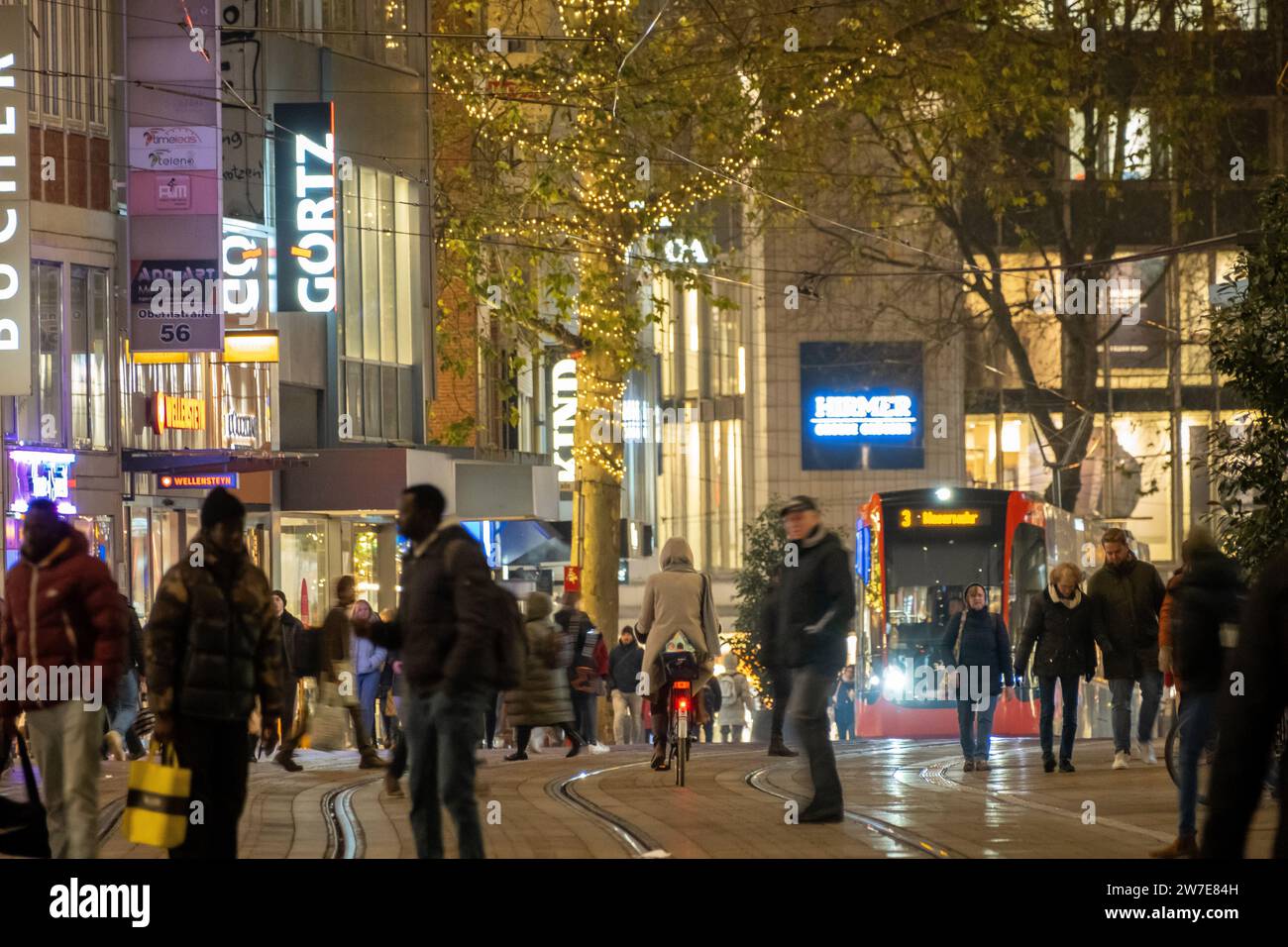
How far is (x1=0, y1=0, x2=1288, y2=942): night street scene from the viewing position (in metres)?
9.04

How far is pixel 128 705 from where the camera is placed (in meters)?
20.4

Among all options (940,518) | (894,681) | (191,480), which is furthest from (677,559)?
(894,681)

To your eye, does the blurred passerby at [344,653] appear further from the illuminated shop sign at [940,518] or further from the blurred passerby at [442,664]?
the illuminated shop sign at [940,518]

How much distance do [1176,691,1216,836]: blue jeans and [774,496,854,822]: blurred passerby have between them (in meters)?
1.89

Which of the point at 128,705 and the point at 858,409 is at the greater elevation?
the point at 858,409

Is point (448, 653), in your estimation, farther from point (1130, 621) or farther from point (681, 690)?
point (1130, 621)

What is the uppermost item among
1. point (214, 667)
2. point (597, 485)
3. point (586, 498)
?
point (597, 485)

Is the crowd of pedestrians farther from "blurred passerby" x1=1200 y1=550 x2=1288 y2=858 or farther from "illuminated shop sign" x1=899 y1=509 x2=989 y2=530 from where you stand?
"illuminated shop sign" x1=899 y1=509 x2=989 y2=530

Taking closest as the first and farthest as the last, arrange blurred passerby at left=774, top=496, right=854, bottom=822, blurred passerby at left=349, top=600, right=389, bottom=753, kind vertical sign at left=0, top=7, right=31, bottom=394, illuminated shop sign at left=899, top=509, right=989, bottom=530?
blurred passerby at left=774, top=496, right=854, bottom=822 < blurred passerby at left=349, top=600, right=389, bottom=753 < kind vertical sign at left=0, top=7, right=31, bottom=394 < illuminated shop sign at left=899, top=509, right=989, bottom=530

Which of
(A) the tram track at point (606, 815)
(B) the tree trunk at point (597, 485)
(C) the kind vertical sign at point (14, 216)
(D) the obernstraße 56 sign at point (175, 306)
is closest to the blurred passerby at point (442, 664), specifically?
(A) the tram track at point (606, 815)

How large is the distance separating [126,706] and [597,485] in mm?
13055

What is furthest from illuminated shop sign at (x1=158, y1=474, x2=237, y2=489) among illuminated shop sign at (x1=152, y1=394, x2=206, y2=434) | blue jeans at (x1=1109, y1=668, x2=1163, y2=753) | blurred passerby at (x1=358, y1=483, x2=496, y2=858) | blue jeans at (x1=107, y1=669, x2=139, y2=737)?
blurred passerby at (x1=358, y1=483, x2=496, y2=858)

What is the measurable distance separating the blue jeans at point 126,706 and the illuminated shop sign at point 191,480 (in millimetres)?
7180

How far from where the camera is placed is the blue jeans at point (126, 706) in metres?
19.8
